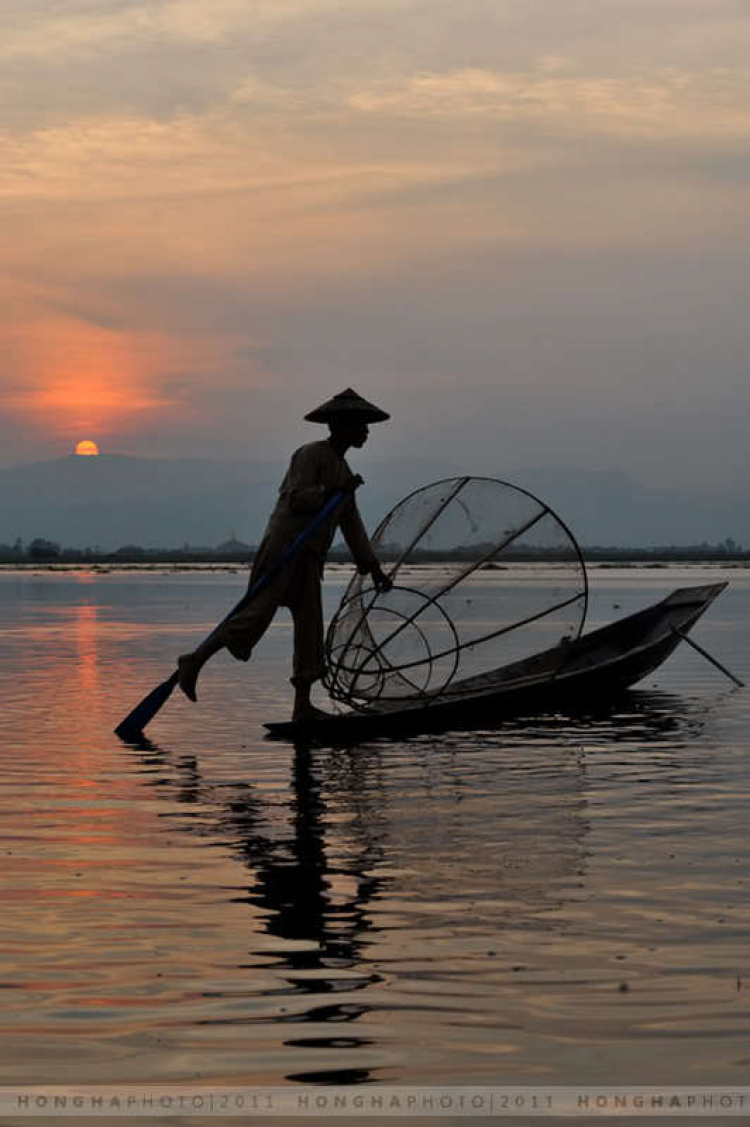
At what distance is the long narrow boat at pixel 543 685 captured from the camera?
13.6 m

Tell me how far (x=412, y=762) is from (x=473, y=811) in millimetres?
2525

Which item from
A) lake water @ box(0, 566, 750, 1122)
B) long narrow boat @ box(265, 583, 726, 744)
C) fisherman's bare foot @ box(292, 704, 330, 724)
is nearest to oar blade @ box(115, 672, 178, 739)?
lake water @ box(0, 566, 750, 1122)

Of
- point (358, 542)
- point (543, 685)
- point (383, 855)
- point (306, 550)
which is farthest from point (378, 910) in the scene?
point (543, 685)

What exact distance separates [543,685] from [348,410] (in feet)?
11.0

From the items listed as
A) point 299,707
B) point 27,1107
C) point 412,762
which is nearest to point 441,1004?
point 27,1107

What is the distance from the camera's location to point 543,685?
15.2 metres

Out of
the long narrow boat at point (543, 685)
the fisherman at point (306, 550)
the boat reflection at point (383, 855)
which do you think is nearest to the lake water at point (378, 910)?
the boat reflection at point (383, 855)

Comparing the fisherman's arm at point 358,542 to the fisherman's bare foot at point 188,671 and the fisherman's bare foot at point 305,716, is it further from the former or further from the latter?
the fisherman's bare foot at point 188,671

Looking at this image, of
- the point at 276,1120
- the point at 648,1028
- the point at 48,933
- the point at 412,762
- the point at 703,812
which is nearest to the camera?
the point at 276,1120

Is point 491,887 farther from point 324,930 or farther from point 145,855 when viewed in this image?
point 145,855

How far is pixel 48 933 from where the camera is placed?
6.64 metres

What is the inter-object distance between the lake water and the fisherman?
0.73 metres

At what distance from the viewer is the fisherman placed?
13.3 meters

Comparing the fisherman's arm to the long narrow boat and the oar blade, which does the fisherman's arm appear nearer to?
the long narrow boat
